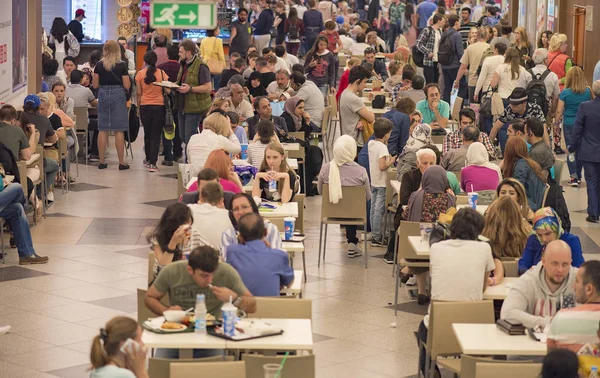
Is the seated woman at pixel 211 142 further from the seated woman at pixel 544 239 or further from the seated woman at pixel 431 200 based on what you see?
the seated woman at pixel 544 239

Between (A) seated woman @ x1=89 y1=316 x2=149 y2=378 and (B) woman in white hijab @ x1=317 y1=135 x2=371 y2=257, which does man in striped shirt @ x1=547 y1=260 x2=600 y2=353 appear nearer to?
(A) seated woman @ x1=89 y1=316 x2=149 y2=378

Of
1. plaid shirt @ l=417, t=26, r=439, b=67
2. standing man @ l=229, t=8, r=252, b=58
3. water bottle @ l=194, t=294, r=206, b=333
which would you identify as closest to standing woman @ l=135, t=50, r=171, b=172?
plaid shirt @ l=417, t=26, r=439, b=67

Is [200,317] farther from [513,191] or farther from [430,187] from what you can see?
[430,187]

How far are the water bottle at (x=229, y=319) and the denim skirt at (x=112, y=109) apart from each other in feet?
32.3

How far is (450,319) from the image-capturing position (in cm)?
677

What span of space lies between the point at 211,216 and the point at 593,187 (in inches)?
252

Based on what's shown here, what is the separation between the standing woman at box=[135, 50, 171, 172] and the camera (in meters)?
15.5

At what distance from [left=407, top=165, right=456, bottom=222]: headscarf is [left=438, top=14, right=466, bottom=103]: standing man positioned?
10.3 m

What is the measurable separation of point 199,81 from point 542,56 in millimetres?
5055

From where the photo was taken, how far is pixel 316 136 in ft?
49.0

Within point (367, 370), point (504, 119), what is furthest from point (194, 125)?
point (367, 370)

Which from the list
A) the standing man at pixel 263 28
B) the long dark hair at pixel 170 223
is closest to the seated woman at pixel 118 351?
the long dark hair at pixel 170 223

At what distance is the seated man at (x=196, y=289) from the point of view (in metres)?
6.52

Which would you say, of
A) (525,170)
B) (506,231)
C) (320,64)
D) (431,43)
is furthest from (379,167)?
(431,43)
